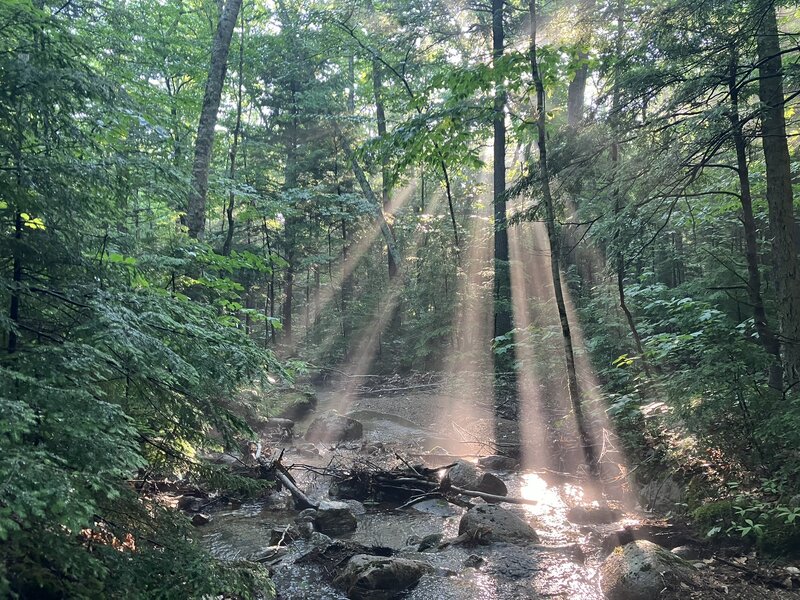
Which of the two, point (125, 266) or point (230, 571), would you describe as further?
point (125, 266)

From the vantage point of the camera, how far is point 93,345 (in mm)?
2811

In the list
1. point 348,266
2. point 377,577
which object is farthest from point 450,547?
point 348,266

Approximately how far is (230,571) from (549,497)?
704 cm

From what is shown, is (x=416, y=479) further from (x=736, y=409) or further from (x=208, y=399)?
(x=208, y=399)

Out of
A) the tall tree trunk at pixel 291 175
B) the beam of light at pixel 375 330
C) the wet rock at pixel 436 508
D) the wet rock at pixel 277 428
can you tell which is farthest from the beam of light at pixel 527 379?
the tall tree trunk at pixel 291 175

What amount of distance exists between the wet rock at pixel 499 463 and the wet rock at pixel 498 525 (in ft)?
10.9

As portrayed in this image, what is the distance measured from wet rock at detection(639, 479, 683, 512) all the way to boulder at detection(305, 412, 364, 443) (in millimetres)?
7958

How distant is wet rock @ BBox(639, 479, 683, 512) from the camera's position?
7176 mm

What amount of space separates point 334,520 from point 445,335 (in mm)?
13375

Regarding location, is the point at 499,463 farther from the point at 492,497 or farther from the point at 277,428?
the point at 277,428

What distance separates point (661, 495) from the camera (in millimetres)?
7469

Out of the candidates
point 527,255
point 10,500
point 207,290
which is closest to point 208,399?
point 10,500

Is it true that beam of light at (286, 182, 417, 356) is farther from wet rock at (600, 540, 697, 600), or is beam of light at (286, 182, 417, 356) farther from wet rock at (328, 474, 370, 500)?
wet rock at (600, 540, 697, 600)

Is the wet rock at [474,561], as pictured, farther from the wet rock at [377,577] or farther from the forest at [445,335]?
the wet rock at [377,577]
